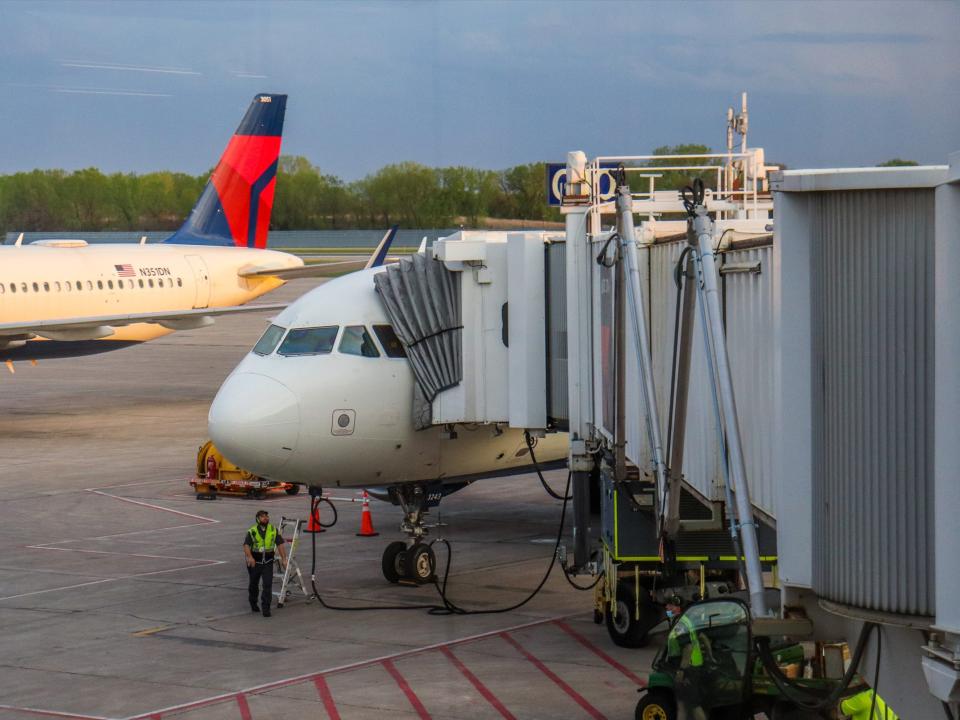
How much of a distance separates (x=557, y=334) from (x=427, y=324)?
1980 mm

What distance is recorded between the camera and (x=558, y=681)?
539 inches

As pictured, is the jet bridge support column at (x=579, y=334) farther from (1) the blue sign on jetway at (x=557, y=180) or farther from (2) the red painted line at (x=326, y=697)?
(2) the red painted line at (x=326, y=697)

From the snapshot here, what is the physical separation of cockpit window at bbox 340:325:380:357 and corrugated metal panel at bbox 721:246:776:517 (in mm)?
9386

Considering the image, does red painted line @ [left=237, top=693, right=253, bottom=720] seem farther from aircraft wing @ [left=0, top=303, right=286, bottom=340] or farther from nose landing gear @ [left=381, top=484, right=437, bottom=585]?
aircraft wing @ [left=0, top=303, right=286, bottom=340]

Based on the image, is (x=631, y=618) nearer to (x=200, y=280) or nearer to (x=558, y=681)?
(x=558, y=681)

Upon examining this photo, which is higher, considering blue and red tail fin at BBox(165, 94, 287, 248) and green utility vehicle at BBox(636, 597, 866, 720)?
blue and red tail fin at BBox(165, 94, 287, 248)

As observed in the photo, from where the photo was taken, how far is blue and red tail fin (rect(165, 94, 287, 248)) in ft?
140

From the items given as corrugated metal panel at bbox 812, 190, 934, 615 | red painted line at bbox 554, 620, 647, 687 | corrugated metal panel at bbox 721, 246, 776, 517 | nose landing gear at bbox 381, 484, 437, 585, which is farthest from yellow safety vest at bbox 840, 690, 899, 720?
nose landing gear at bbox 381, 484, 437, 585

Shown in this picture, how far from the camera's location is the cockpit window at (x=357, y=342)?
17172 millimetres

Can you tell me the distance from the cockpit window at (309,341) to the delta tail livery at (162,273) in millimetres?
18750

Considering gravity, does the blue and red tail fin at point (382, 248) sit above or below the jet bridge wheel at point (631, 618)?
above

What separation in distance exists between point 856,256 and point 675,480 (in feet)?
11.1

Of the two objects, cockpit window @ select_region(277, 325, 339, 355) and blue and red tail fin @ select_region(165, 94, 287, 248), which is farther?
blue and red tail fin @ select_region(165, 94, 287, 248)

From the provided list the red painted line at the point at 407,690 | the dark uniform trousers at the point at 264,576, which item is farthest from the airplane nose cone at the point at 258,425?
the red painted line at the point at 407,690
